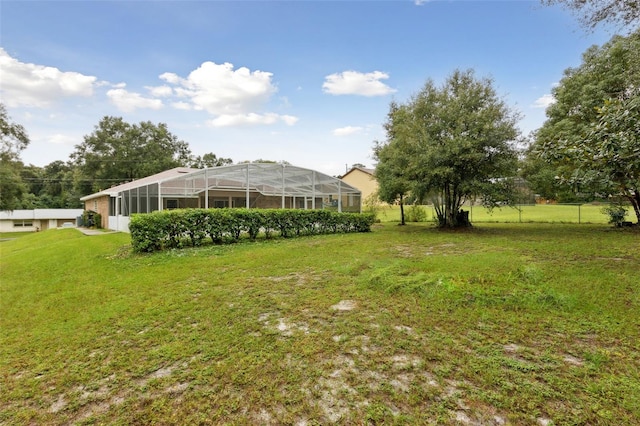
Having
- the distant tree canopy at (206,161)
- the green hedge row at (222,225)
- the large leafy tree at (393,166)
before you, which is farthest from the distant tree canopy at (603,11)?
the distant tree canopy at (206,161)

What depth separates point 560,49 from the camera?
32.6 feet

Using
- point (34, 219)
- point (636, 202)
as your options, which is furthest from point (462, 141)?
point (34, 219)

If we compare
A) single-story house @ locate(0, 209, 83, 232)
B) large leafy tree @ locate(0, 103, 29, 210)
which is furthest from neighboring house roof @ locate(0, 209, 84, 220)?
large leafy tree @ locate(0, 103, 29, 210)

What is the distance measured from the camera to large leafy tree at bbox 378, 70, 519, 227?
433 inches

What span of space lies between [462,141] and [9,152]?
2714 centimetres

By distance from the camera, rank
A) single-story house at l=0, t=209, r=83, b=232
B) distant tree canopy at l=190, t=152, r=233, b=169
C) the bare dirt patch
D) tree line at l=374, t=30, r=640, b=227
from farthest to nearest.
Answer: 1. distant tree canopy at l=190, t=152, r=233, b=169
2. single-story house at l=0, t=209, r=83, b=232
3. tree line at l=374, t=30, r=640, b=227
4. the bare dirt patch

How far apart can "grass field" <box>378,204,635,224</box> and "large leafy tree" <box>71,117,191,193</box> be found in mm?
26093

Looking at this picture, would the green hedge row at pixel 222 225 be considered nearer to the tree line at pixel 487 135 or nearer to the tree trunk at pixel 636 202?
the tree line at pixel 487 135

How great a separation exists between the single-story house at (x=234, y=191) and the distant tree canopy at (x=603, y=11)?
10878 millimetres

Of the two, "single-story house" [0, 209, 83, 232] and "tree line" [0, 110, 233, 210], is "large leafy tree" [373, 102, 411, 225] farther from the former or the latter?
"single-story house" [0, 209, 83, 232]

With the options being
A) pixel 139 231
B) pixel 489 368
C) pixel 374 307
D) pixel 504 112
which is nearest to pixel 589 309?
pixel 489 368

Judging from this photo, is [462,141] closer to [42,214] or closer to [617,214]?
[617,214]

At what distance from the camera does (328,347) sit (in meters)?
2.71

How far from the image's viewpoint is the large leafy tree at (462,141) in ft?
36.1
